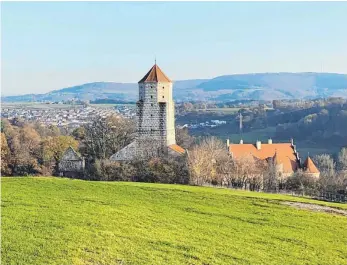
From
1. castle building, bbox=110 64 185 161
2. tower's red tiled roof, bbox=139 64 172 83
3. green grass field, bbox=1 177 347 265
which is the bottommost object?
green grass field, bbox=1 177 347 265

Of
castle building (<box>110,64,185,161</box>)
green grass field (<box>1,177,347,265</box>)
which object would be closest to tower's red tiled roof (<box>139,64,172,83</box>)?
castle building (<box>110,64,185,161</box>)

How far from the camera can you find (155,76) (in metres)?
45.4

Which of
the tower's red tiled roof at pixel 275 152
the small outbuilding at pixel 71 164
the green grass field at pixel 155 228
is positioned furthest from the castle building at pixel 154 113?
the green grass field at pixel 155 228

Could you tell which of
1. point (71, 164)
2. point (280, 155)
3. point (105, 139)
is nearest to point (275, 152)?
point (280, 155)

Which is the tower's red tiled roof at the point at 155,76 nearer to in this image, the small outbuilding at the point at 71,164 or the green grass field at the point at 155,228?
the small outbuilding at the point at 71,164

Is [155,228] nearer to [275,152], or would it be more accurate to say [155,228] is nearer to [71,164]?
[71,164]

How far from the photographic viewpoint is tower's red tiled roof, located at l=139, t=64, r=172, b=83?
45219 millimetres

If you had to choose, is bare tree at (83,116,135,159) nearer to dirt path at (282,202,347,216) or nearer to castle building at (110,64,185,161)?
castle building at (110,64,185,161)

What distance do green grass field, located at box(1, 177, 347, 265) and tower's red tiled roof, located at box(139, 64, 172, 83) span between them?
19600 mm

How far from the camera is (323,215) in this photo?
2405 centimetres

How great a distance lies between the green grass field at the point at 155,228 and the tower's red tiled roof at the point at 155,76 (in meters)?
19.6

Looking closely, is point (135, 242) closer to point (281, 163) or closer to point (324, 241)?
point (324, 241)

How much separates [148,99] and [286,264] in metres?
31.1

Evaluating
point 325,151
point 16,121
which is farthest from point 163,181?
point 16,121
